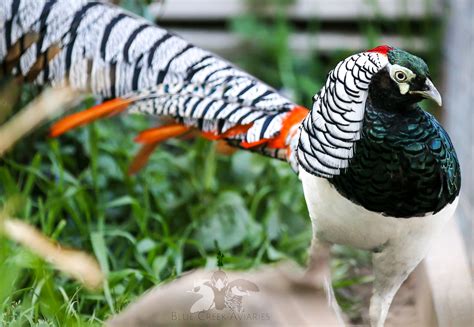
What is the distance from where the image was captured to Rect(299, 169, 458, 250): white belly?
2.27m

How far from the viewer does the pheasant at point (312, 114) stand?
2.16 metres

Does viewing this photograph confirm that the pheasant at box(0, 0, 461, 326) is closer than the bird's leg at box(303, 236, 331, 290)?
Yes

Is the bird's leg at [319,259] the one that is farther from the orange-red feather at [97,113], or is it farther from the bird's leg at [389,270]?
the orange-red feather at [97,113]

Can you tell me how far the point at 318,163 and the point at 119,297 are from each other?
0.98m

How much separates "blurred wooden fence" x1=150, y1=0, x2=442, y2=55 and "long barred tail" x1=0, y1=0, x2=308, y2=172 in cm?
246

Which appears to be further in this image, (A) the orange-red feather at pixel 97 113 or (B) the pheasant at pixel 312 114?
(A) the orange-red feather at pixel 97 113

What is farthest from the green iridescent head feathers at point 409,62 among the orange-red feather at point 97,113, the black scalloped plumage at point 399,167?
the orange-red feather at point 97,113

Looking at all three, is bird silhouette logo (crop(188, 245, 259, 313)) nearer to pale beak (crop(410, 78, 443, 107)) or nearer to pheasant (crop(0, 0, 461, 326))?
pheasant (crop(0, 0, 461, 326))

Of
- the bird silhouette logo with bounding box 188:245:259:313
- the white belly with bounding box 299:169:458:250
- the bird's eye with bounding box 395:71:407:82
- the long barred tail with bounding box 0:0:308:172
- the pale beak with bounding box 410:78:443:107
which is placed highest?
the bird's eye with bounding box 395:71:407:82

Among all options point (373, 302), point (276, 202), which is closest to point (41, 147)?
point (276, 202)

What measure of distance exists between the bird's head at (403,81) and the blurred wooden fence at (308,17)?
3486 mm

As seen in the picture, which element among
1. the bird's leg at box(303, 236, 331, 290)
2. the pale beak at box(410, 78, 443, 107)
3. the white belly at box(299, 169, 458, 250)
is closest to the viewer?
the pale beak at box(410, 78, 443, 107)

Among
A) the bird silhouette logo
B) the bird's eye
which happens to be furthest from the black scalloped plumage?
the bird silhouette logo

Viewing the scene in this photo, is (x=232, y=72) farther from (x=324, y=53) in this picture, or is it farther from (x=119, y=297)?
(x=324, y=53)
